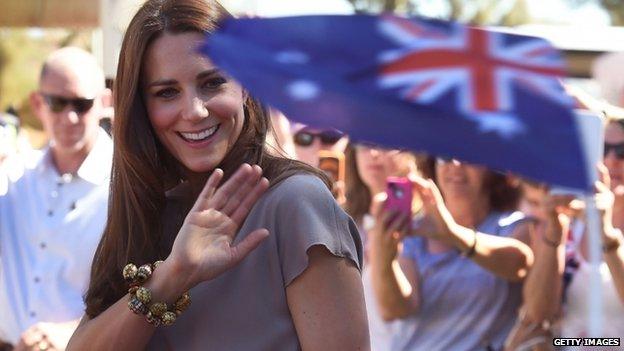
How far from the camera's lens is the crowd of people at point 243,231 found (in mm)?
2740

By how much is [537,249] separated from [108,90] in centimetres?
207

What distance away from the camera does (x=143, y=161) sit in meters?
3.02

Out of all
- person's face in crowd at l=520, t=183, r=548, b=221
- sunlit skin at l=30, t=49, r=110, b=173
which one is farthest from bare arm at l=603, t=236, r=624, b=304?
sunlit skin at l=30, t=49, r=110, b=173

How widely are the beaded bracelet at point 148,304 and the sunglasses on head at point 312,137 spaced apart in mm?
3470

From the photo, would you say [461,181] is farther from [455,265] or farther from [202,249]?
[202,249]

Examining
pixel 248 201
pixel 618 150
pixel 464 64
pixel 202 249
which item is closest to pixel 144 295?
pixel 202 249

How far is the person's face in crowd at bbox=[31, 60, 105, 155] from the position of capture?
5.60m

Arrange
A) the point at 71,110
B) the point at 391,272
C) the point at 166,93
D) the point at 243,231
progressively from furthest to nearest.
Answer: the point at 71,110 < the point at 391,272 < the point at 166,93 < the point at 243,231

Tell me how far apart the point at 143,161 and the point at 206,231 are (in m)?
0.37

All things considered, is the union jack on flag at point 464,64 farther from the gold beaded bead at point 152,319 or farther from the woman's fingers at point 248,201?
the gold beaded bead at point 152,319

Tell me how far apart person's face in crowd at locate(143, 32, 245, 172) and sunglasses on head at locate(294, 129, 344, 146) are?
3326 millimetres

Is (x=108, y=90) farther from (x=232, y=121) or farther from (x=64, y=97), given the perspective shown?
(x=232, y=121)

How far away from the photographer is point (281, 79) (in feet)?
8.64

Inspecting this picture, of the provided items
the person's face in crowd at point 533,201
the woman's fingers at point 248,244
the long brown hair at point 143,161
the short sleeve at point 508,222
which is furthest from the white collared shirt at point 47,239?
the woman's fingers at point 248,244
